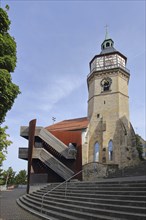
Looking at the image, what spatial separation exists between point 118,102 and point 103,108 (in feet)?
7.72

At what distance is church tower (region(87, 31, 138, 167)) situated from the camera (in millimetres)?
27094

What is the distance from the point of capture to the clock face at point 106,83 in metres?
31.5

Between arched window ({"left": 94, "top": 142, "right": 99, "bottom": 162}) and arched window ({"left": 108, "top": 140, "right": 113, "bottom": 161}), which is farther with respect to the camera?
arched window ({"left": 94, "top": 142, "right": 99, "bottom": 162})

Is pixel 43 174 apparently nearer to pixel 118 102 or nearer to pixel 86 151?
pixel 86 151

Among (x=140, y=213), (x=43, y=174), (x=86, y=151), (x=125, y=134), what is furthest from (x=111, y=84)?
(x=140, y=213)

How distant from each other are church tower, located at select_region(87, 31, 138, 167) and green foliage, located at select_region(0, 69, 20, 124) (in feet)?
68.8

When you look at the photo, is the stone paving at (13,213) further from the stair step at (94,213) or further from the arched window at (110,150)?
the arched window at (110,150)

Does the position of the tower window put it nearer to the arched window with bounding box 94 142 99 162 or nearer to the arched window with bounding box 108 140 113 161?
the arched window with bounding box 108 140 113 161

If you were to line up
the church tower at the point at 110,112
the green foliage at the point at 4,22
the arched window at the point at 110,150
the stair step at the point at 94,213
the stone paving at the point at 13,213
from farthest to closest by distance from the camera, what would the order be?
the church tower at the point at 110,112
the arched window at the point at 110,150
the stone paving at the point at 13,213
the green foliage at the point at 4,22
the stair step at the point at 94,213

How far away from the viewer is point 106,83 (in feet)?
104

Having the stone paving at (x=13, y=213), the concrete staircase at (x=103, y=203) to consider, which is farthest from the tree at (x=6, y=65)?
the concrete staircase at (x=103, y=203)

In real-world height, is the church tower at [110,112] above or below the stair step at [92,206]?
above

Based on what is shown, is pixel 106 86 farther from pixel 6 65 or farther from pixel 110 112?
pixel 6 65

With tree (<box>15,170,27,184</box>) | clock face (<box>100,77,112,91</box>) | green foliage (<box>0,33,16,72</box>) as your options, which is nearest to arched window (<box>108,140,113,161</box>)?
clock face (<box>100,77,112,91</box>)
